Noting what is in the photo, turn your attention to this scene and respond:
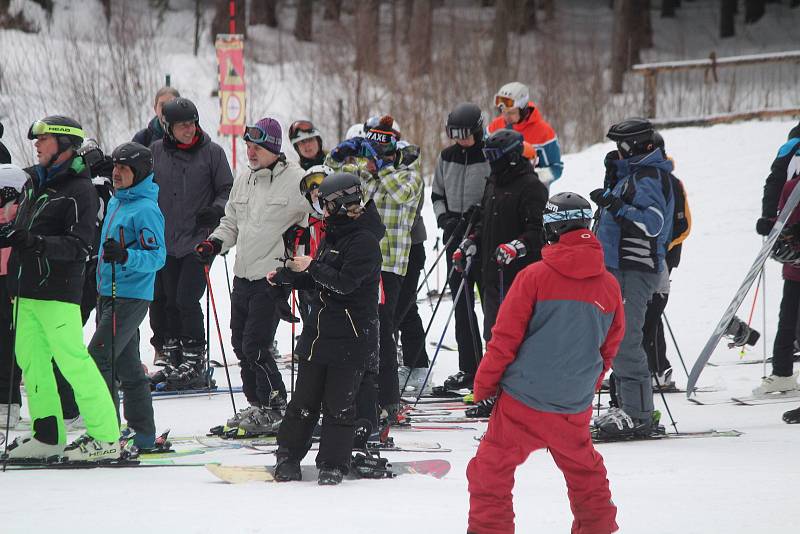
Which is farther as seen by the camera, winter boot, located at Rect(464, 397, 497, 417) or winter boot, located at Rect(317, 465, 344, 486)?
winter boot, located at Rect(464, 397, 497, 417)

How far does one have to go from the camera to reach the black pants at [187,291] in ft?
26.0

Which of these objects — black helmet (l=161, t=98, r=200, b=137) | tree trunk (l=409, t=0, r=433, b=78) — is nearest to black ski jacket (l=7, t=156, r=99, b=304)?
black helmet (l=161, t=98, r=200, b=137)

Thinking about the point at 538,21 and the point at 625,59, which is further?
the point at 538,21

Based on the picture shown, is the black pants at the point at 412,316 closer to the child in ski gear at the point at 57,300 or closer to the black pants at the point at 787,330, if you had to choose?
the black pants at the point at 787,330

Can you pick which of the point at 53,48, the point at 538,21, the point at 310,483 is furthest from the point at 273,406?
the point at 538,21

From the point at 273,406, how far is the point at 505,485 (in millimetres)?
2608

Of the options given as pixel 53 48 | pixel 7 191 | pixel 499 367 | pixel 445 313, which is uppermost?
pixel 53 48

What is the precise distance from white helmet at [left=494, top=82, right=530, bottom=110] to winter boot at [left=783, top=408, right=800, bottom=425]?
9.89ft

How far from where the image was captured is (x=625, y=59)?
86.5 feet

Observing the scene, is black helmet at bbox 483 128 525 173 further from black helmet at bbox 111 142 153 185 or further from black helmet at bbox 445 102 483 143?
black helmet at bbox 111 142 153 185

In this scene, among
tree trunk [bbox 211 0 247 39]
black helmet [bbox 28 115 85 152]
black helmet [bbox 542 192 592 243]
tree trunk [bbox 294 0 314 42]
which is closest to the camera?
black helmet [bbox 542 192 592 243]

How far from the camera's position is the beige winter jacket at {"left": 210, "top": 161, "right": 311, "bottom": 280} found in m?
6.52

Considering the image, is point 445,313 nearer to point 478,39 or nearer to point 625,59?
point 478,39

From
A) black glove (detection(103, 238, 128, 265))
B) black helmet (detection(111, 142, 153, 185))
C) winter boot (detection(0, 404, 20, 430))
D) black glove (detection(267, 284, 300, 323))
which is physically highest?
black helmet (detection(111, 142, 153, 185))
